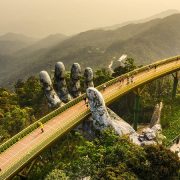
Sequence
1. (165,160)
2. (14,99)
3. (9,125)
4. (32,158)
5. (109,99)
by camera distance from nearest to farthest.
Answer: (165,160) → (32,158) → (109,99) → (9,125) → (14,99)

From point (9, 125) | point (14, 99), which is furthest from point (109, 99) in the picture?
point (14, 99)

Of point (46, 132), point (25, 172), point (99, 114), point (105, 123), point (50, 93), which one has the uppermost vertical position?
point (50, 93)

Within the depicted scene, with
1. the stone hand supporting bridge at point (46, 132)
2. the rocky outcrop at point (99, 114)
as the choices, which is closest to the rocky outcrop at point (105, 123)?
the rocky outcrop at point (99, 114)

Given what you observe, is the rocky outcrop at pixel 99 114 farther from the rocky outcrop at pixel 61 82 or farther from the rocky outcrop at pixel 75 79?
the rocky outcrop at pixel 75 79

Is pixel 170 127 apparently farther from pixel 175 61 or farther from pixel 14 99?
pixel 14 99

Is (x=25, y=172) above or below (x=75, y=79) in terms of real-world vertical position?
below

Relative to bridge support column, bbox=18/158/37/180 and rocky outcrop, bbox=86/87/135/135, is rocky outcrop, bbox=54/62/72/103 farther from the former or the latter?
bridge support column, bbox=18/158/37/180

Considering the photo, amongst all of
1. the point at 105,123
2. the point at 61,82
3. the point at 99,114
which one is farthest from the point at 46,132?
the point at 61,82

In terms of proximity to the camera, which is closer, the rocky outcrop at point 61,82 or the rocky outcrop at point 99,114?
the rocky outcrop at point 99,114

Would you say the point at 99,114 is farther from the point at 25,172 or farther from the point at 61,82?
the point at 61,82
